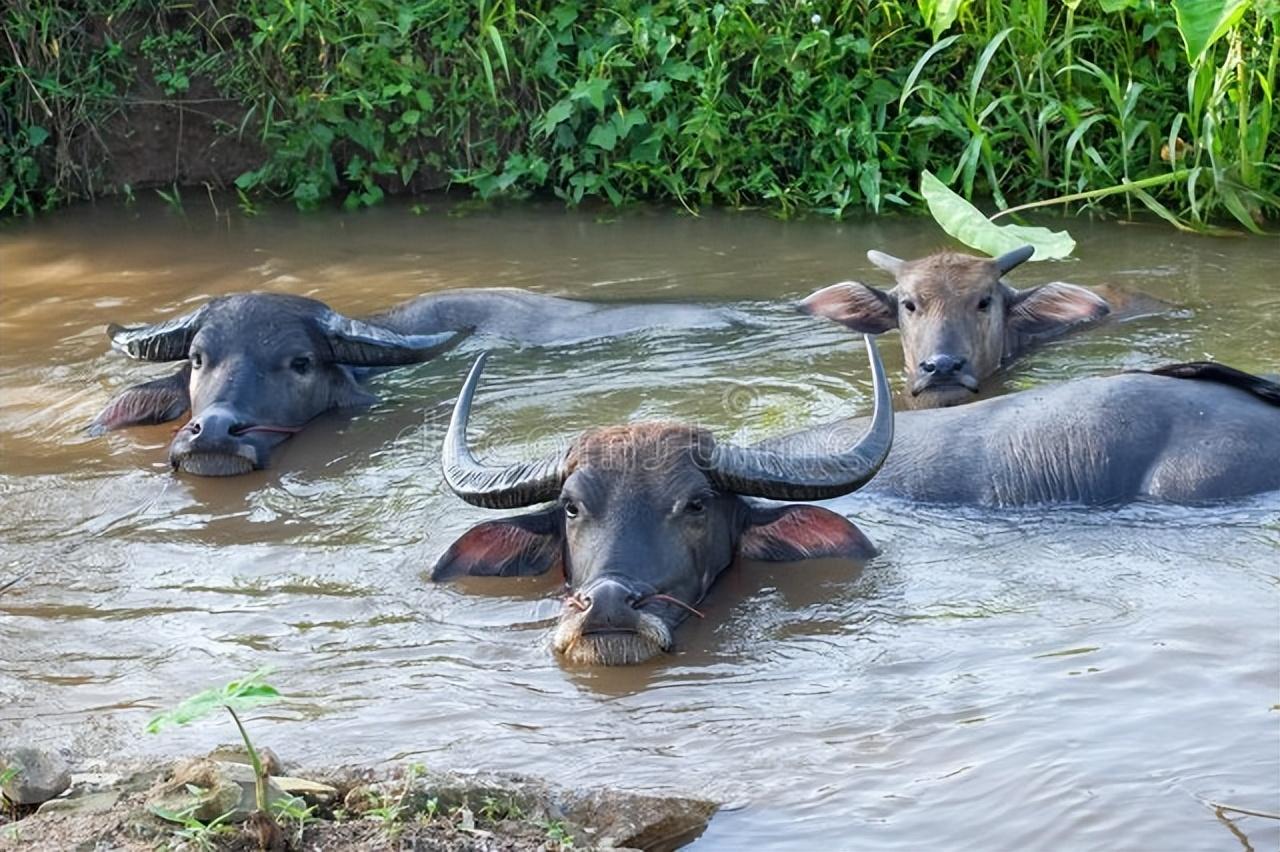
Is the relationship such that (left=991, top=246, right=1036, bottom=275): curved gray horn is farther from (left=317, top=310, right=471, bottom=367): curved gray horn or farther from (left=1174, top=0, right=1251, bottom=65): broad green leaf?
(left=317, top=310, right=471, bottom=367): curved gray horn

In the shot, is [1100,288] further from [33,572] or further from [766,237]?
[33,572]

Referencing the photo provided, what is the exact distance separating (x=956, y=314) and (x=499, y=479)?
238 cm

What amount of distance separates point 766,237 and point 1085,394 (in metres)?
3.78

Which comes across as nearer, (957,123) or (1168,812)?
(1168,812)

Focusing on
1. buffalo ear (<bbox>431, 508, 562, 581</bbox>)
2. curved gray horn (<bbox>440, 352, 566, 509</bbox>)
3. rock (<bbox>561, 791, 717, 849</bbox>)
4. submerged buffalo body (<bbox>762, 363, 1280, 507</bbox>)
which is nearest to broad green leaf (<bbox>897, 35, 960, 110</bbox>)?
submerged buffalo body (<bbox>762, 363, 1280, 507</bbox>)

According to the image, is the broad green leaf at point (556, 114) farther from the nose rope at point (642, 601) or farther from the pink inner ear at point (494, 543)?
the nose rope at point (642, 601)

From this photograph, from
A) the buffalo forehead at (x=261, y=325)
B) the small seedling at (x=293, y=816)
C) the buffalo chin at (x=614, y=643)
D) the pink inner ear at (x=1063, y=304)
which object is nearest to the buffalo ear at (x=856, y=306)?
the pink inner ear at (x=1063, y=304)

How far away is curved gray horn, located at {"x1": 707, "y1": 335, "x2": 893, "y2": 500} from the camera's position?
500 centimetres

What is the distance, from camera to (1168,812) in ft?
11.7

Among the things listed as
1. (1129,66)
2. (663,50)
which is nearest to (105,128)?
(663,50)

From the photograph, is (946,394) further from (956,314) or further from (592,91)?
(592,91)

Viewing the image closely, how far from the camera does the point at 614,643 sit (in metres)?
4.47

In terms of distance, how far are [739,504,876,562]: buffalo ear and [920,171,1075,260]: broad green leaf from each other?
7.36 ft

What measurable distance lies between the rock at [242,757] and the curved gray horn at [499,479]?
1.29 metres
